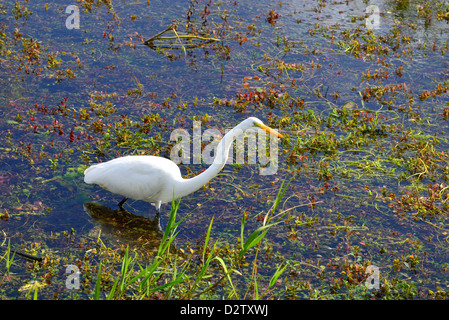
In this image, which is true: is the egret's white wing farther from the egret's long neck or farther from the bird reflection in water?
the bird reflection in water

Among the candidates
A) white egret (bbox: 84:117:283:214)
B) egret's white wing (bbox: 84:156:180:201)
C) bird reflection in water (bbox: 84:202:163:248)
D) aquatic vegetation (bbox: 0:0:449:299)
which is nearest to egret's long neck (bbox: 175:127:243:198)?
white egret (bbox: 84:117:283:214)

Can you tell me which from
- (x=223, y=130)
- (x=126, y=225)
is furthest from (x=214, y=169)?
(x=223, y=130)

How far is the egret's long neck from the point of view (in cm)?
677

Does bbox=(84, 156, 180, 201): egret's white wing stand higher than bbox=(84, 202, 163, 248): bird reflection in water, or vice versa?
bbox=(84, 156, 180, 201): egret's white wing

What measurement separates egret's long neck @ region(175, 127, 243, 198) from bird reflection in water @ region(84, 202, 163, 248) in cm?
59

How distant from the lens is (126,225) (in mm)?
7141

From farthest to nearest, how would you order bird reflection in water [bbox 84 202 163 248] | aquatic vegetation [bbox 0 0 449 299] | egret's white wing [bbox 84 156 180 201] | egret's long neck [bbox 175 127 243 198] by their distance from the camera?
egret's white wing [bbox 84 156 180 201] < bird reflection in water [bbox 84 202 163 248] < egret's long neck [bbox 175 127 243 198] < aquatic vegetation [bbox 0 0 449 299]

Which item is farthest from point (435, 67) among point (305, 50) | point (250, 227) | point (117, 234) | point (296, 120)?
point (117, 234)

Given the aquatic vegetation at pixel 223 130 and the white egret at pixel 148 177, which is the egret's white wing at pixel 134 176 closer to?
the white egret at pixel 148 177

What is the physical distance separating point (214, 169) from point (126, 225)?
143cm

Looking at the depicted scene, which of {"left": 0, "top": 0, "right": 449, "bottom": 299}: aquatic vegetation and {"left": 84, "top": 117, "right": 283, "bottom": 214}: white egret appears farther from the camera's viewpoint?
{"left": 84, "top": 117, "right": 283, "bottom": 214}: white egret

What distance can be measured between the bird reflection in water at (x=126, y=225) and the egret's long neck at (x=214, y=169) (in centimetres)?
59

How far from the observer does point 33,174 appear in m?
7.81

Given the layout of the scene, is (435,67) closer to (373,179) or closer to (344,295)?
(373,179)
